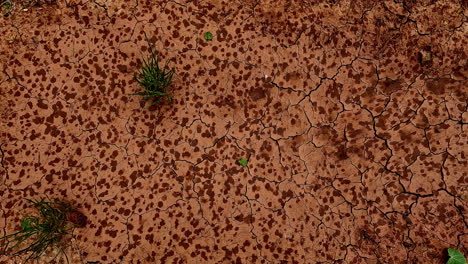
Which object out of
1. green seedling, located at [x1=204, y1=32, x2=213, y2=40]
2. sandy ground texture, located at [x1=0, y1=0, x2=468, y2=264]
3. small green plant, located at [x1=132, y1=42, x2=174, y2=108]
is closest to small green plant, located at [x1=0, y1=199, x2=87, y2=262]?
sandy ground texture, located at [x1=0, y1=0, x2=468, y2=264]

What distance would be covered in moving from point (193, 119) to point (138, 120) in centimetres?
46

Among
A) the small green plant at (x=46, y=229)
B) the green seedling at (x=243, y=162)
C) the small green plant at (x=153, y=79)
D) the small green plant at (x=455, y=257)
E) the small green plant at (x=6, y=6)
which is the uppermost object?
the small green plant at (x=6, y=6)

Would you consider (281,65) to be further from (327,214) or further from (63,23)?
(63,23)

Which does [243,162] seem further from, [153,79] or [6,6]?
[6,6]

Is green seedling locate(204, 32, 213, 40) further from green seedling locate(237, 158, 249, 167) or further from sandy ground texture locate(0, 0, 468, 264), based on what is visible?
green seedling locate(237, 158, 249, 167)

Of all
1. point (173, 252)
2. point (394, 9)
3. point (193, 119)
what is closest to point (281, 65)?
point (193, 119)

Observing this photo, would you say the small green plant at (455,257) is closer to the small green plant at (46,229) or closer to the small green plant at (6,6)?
the small green plant at (46,229)

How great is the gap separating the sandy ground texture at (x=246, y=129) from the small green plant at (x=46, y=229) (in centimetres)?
8

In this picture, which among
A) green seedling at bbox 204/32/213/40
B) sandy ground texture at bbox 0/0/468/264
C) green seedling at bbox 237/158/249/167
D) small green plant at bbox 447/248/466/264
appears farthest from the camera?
green seedling at bbox 204/32/213/40

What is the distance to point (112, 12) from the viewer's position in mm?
3057

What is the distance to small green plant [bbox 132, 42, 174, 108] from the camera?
2855 millimetres

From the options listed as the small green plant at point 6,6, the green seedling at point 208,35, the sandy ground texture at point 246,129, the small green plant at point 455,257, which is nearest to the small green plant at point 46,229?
the sandy ground texture at point 246,129

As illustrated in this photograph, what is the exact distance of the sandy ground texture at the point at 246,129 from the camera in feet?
9.18

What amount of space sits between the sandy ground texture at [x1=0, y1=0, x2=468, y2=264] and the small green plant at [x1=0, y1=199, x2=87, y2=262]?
A: 8cm
